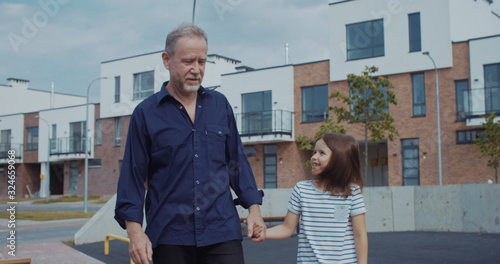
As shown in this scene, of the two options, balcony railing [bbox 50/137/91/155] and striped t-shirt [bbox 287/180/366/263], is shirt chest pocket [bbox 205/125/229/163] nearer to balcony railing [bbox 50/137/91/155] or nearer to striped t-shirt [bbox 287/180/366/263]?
striped t-shirt [bbox 287/180/366/263]

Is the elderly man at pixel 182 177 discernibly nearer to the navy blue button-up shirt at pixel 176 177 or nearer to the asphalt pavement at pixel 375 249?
the navy blue button-up shirt at pixel 176 177

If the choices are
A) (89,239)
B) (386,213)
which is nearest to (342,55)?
(386,213)

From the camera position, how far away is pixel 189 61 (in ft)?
10.1

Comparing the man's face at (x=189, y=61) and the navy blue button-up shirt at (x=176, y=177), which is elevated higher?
the man's face at (x=189, y=61)

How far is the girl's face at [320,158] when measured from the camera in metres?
3.56

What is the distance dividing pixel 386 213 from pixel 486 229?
2839 mm

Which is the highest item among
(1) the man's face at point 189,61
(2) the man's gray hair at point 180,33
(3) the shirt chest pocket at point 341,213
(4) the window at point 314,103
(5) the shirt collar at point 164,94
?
(4) the window at point 314,103

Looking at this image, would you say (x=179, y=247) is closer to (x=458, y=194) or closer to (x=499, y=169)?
(x=458, y=194)

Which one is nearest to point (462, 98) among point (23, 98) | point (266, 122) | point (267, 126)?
point (267, 126)

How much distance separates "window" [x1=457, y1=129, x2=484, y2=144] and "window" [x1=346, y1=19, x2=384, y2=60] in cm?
606

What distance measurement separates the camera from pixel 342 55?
31.5 m

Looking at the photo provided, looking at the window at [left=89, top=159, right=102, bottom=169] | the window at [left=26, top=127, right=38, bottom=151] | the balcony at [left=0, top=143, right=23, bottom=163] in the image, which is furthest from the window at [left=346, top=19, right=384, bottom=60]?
the balcony at [left=0, top=143, right=23, bottom=163]

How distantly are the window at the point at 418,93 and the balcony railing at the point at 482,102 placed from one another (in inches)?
92.2

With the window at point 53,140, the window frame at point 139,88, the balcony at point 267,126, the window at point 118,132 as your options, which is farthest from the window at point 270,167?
the window at point 53,140
